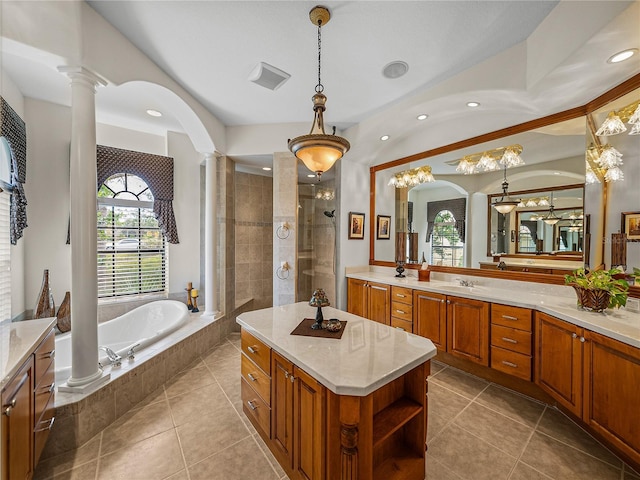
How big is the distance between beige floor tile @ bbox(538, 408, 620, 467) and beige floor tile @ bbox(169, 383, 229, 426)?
104 inches

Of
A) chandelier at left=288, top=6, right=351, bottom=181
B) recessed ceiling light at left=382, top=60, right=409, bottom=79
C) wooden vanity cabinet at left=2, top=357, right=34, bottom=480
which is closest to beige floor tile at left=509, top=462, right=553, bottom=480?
chandelier at left=288, top=6, right=351, bottom=181

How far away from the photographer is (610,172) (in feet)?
6.93

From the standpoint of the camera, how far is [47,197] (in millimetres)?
2992

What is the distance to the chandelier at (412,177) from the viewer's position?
358 cm

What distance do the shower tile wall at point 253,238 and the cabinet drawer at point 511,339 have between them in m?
3.37

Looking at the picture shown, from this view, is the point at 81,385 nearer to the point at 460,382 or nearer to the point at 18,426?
the point at 18,426

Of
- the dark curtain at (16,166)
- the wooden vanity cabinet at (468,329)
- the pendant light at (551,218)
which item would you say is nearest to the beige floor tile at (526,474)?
the wooden vanity cabinet at (468,329)

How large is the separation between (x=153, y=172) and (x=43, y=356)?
280 cm

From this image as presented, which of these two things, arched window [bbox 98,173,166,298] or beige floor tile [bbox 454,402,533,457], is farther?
arched window [bbox 98,173,166,298]

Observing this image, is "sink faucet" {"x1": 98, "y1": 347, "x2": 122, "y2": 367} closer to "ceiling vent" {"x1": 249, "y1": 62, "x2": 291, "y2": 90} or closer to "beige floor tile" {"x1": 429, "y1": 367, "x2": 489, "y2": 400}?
"ceiling vent" {"x1": 249, "y1": 62, "x2": 291, "y2": 90}

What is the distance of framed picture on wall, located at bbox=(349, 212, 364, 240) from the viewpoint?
3.90m

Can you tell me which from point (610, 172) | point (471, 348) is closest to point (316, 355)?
point (471, 348)

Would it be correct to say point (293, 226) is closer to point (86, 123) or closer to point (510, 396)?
point (86, 123)

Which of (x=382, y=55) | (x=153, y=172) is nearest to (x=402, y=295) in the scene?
(x=382, y=55)
